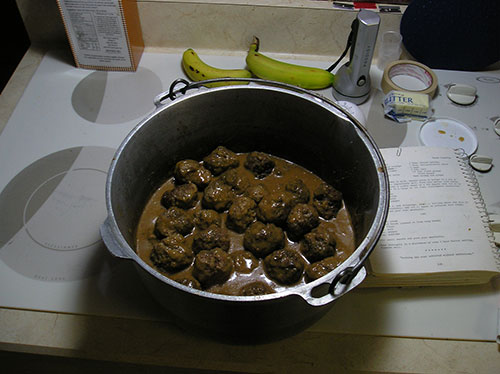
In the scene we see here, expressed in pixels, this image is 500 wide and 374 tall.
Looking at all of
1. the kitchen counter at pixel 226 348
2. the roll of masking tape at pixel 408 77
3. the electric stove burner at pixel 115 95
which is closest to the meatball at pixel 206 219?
the kitchen counter at pixel 226 348

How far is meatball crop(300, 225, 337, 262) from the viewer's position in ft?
3.32

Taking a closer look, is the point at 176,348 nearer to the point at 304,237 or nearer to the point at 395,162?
the point at 304,237

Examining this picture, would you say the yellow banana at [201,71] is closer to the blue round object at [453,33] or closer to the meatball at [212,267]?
the blue round object at [453,33]

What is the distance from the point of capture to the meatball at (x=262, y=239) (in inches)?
40.1

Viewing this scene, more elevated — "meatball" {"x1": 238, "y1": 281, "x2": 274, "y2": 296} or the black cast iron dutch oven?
the black cast iron dutch oven

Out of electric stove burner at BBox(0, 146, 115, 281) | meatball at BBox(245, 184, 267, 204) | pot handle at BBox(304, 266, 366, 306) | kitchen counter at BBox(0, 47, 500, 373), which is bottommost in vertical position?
kitchen counter at BBox(0, 47, 500, 373)

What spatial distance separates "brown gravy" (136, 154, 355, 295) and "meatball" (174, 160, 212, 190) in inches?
1.5

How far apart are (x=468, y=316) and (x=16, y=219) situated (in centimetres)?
123

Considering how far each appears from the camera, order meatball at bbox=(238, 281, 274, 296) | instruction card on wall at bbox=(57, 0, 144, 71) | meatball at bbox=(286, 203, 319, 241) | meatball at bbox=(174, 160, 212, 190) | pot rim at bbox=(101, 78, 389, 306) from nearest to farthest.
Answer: pot rim at bbox=(101, 78, 389, 306) → meatball at bbox=(238, 281, 274, 296) → meatball at bbox=(286, 203, 319, 241) → meatball at bbox=(174, 160, 212, 190) → instruction card on wall at bbox=(57, 0, 144, 71)

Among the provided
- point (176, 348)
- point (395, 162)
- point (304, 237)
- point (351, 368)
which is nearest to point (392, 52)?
point (395, 162)

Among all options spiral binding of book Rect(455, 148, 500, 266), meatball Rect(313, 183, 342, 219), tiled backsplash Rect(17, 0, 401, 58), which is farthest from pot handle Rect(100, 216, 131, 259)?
tiled backsplash Rect(17, 0, 401, 58)

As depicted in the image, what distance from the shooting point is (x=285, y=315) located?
798 mm

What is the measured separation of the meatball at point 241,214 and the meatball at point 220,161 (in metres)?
0.15

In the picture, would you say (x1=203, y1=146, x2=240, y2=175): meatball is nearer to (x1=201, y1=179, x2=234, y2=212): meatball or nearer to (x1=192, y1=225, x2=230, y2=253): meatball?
(x1=201, y1=179, x2=234, y2=212): meatball
